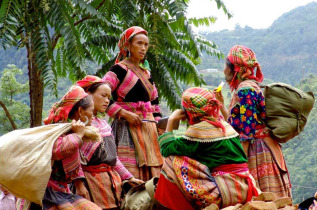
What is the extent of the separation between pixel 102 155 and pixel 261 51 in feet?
104

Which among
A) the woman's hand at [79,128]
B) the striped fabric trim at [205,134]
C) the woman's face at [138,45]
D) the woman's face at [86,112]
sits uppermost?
the woman's face at [138,45]

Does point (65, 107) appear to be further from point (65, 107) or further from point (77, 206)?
point (77, 206)

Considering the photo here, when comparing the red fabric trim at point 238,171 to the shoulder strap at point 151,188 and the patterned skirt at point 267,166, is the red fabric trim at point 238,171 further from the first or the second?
the patterned skirt at point 267,166

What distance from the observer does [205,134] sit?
12.6 ft

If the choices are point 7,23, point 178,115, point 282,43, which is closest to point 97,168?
point 178,115

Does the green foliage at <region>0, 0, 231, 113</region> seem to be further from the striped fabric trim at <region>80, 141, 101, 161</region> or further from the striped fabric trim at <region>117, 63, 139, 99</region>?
the striped fabric trim at <region>80, 141, 101, 161</region>

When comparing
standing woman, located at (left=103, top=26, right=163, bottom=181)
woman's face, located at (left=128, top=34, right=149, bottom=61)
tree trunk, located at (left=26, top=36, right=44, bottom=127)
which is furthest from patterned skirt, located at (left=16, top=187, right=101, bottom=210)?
tree trunk, located at (left=26, top=36, right=44, bottom=127)

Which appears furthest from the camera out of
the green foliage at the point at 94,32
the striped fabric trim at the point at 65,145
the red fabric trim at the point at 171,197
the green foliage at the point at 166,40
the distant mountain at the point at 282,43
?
the distant mountain at the point at 282,43

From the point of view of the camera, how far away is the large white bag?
330 cm

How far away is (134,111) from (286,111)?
150cm

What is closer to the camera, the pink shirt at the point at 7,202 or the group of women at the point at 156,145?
the group of women at the point at 156,145

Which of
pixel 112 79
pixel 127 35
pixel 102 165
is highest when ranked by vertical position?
pixel 127 35

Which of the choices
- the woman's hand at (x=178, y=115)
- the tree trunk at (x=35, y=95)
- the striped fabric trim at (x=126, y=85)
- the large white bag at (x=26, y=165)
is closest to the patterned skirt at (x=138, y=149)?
the striped fabric trim at (x=126, y=85)

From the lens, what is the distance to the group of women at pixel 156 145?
3.74 meters
